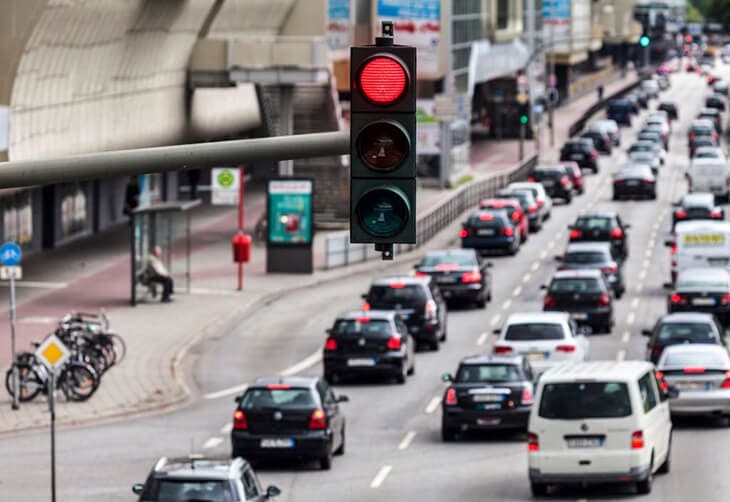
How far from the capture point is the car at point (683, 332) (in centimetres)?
3806

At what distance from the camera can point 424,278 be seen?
4506 centimetres

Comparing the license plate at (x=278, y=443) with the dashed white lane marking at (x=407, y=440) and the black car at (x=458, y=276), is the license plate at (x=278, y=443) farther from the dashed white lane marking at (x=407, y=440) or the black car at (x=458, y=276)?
the black car at (x=458, y=276)

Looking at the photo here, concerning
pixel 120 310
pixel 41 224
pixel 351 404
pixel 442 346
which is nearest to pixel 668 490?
pixel 351 404

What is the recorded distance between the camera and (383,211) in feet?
34.7

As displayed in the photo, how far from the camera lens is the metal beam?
1087 cm

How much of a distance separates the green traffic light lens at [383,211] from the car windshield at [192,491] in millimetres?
10714

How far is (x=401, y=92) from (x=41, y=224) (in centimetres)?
5226

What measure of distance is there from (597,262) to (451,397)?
70.2 feet

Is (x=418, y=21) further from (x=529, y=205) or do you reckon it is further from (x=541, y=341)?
(x=541, y=341)

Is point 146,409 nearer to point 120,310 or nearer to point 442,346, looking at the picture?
point 442,346

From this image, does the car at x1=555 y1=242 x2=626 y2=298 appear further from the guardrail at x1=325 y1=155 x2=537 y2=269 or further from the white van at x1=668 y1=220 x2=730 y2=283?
the guardrail at x1=325 y1=155 x2=537 y2=269

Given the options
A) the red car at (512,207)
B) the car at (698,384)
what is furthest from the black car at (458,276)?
the car at (698,384)

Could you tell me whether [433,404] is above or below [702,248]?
below

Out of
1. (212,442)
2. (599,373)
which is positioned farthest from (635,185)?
(599,373)
